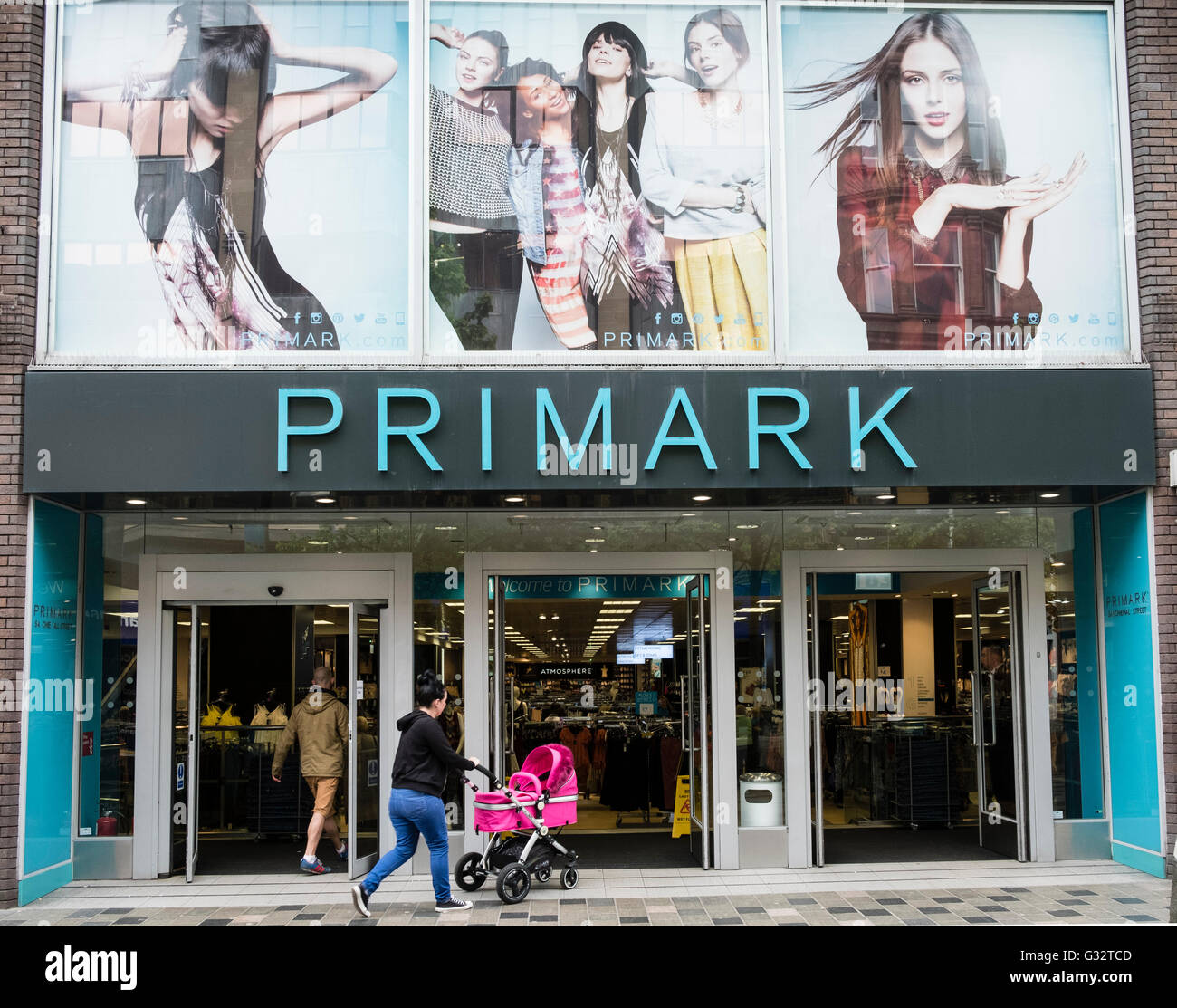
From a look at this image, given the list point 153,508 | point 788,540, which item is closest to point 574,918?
point 788,540

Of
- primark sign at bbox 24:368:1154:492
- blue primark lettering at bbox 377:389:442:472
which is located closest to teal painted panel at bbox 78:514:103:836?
primark sign at bbox 24:368:1154:492

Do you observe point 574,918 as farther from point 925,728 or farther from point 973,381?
point 925,728

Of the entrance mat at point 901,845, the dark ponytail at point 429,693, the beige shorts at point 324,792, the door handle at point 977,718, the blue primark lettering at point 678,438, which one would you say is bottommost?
the entrance mat at point 901,845

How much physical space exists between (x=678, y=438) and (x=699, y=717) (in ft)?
8.64

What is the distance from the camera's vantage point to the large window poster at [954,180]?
8.90 metres

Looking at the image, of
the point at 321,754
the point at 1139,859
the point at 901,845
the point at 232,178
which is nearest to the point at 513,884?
the point at 321,754

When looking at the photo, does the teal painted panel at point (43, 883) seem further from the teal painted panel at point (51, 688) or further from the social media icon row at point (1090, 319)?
the social media icon row at point (1090, 319)

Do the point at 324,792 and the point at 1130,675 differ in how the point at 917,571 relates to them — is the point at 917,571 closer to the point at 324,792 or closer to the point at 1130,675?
the point at 1130,675

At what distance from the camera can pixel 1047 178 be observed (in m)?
9.07

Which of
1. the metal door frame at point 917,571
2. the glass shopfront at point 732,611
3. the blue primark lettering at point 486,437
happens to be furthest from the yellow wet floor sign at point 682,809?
the blue primark lettering at point 486,437

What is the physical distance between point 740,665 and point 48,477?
5621mm

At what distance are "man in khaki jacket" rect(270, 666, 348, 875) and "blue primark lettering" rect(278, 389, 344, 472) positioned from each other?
7.70 feet

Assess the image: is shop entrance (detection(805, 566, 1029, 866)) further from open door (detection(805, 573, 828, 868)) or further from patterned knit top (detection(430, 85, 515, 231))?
patterned knit top (detection(430, 85, 515, 231))

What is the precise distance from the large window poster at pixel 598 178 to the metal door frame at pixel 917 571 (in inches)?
81.9
